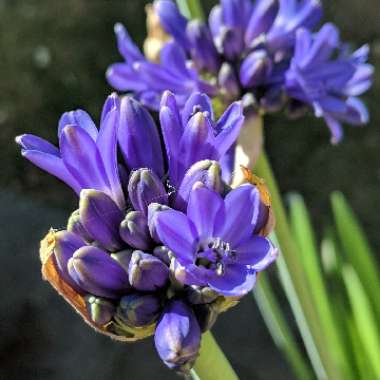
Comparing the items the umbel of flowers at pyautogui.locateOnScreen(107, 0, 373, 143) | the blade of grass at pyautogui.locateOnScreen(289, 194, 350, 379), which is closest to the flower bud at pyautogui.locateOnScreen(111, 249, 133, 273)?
the umbel of flowers at pyautogui.locateOnScreen(107, 0, 373, 143)

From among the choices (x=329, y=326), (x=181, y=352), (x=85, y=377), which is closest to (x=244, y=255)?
(x=181, y=352)

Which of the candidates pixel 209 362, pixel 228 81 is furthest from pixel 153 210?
pixel 228 81

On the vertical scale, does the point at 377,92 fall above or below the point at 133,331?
below

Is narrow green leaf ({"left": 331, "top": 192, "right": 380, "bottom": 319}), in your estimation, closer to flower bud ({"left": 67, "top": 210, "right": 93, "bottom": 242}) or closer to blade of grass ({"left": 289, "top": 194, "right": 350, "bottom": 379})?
blade of grass ({"left": 289, "top": 194, "right": 350, "bottom": 379})

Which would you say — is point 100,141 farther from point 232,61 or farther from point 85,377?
point 85,377

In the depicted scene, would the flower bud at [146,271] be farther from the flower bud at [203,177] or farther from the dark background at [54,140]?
the dark background at [54,140]
